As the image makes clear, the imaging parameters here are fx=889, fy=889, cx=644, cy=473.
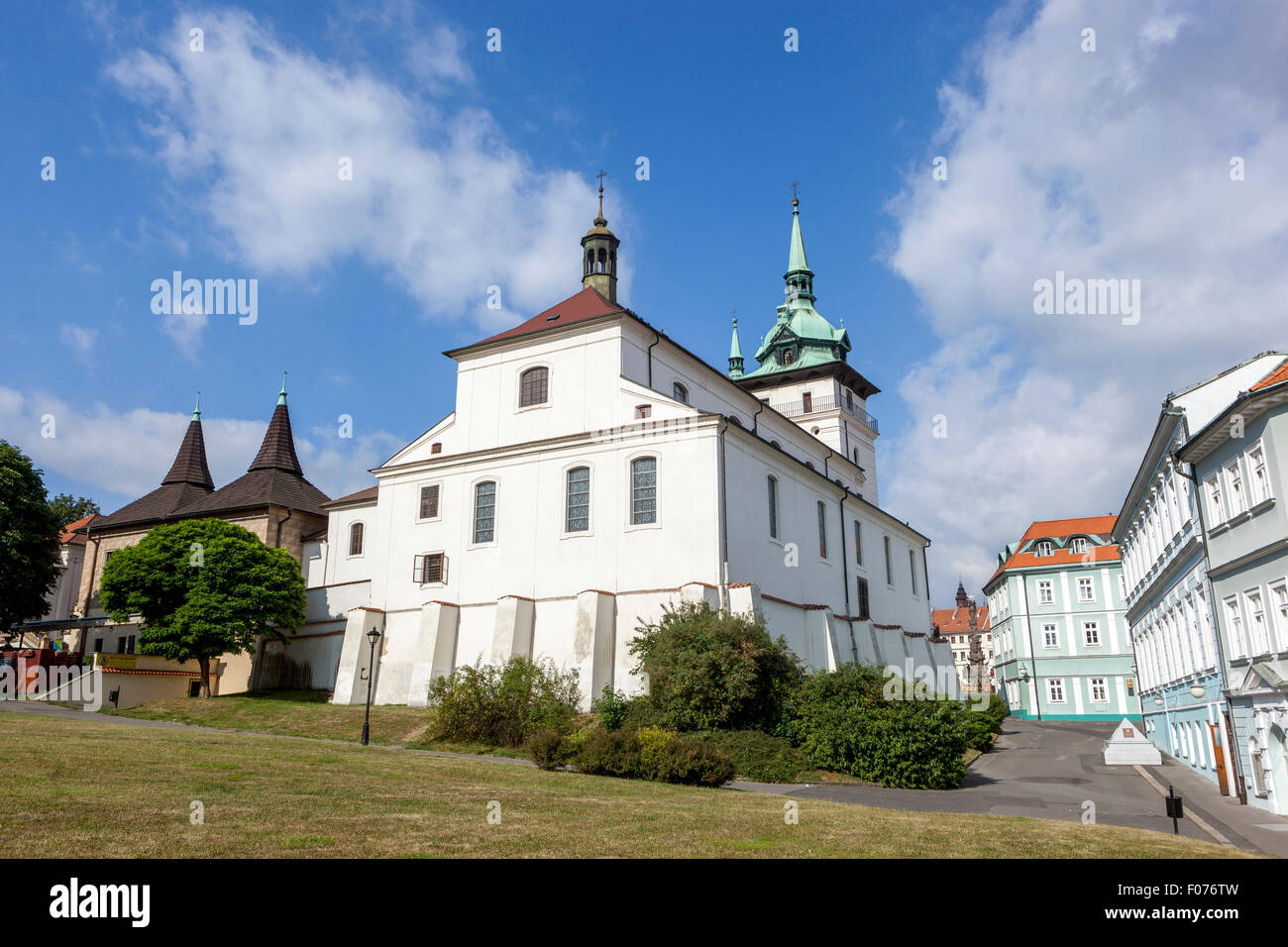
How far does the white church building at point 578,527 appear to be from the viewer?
1182 inches

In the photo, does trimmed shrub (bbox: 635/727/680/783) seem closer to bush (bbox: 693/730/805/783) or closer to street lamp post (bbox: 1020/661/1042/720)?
bush (bbox: 693/730/805/783)

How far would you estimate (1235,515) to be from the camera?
63.8 feet

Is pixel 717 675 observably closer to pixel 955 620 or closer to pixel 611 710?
pixel 611 710

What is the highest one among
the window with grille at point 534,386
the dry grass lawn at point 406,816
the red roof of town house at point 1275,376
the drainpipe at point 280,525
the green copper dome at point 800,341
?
the green copper dome at point 800,341

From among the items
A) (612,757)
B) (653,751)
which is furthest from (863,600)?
(612,757)

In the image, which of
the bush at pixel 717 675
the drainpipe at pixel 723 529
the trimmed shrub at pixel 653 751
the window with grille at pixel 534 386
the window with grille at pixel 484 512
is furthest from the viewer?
the window with grille at pixel 534 386

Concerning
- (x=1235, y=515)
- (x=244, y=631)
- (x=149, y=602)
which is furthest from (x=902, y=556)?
(x=149, y=602)

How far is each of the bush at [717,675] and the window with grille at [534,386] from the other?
12404mm

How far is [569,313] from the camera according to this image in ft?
119

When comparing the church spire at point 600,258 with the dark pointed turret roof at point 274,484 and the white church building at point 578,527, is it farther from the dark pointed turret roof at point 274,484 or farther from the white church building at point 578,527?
the dark pointed turret roof at point 274,484

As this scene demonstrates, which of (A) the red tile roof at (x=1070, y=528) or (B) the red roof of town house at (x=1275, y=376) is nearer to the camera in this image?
(B) the red roof of town house at (x=1275, y=376)

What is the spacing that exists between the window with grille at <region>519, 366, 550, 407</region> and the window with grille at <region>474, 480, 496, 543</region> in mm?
3585

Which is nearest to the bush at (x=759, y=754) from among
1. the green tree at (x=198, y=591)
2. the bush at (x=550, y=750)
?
the bush at (x=550, y=750)
